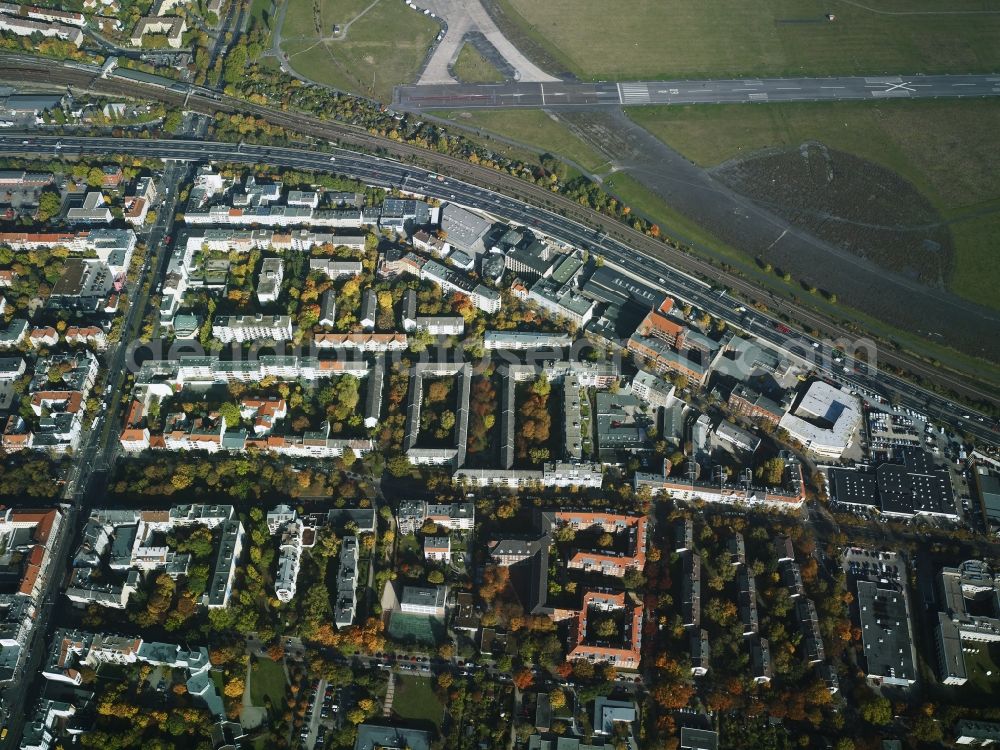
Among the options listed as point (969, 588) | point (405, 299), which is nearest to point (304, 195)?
point (405, 299)

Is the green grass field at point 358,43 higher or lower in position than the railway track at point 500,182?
higher

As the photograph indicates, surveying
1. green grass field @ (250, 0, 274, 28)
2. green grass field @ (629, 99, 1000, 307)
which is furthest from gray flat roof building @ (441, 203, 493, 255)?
green grass field @ (250, 0, 274, 28)

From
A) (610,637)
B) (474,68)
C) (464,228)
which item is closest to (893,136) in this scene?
(474,68)

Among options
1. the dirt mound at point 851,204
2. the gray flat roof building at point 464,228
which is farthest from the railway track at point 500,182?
the dirt mound at point 851,204

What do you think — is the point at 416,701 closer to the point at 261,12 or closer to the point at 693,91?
the point at 693,91

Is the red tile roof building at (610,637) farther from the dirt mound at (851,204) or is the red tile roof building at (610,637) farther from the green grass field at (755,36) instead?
the green grass field at (755,36)

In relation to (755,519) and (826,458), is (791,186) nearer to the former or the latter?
(826,458)
